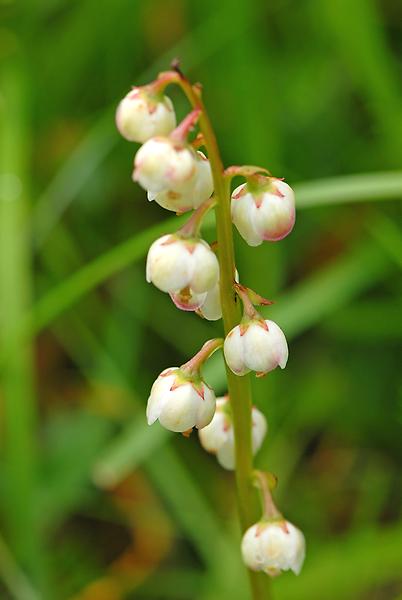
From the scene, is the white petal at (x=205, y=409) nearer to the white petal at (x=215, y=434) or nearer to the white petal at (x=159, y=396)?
the white petal at (x=159, y=396)

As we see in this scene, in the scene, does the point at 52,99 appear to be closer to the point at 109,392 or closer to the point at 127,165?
the point at 127,165

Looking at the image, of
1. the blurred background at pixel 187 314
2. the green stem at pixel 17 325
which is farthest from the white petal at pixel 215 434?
the green stem at pixel 17 325

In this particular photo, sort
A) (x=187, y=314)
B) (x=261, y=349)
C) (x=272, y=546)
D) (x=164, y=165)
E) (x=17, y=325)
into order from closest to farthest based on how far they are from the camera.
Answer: (x=164, y=165) → (x=261, y=349) → (x=272, y=546) → (x=17, y=325) → (x=187, y=314)

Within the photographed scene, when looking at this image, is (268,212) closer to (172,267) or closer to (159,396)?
(172,267)

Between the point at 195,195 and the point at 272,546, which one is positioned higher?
the point at 195,195

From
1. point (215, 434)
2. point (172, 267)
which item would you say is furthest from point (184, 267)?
point (215, 434)

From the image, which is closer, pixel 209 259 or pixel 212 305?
pixel 209 259

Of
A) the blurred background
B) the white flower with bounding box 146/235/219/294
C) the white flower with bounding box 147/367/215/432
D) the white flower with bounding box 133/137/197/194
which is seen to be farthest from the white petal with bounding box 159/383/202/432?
the blurred background
